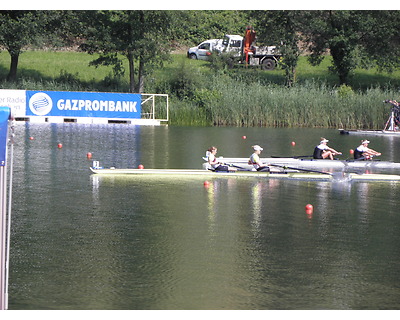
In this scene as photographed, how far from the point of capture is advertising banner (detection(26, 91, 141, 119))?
152 ft

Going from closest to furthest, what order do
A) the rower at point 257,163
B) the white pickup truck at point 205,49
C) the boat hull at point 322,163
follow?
the rower at point 257,163, the boat hull at point 322,163, the white pickup truck at point 205,49

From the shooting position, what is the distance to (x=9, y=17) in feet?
174

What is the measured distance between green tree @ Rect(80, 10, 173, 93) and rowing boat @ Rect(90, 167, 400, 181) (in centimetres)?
2927

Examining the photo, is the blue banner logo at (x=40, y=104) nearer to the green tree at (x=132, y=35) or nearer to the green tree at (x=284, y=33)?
the green tree at (x=132, y=35)

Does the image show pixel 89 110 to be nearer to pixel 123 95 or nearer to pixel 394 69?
pixel 123 95

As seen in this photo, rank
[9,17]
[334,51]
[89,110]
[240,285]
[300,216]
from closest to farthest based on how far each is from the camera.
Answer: [240,285], [300,216], [89,110], [9,17], [334,51]

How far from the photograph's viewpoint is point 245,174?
81.4ft

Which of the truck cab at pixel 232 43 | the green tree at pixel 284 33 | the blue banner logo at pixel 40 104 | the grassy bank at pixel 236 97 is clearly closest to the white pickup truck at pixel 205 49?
the truck cab at pixel 232 43

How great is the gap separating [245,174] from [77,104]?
24.7m

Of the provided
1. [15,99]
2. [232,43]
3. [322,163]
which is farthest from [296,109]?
[322,163]

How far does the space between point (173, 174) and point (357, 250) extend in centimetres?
1046

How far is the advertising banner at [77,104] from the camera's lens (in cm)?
4641

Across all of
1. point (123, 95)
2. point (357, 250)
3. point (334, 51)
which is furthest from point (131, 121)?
point (357, 250)

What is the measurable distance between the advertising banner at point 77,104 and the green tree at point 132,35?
6.76 meters
